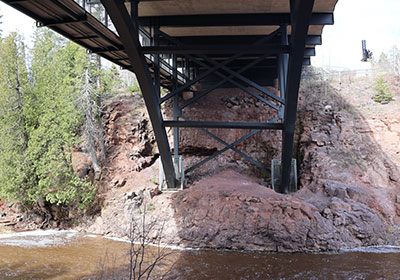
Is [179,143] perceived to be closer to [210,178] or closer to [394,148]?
[210,178]

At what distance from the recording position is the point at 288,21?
11.8 meters

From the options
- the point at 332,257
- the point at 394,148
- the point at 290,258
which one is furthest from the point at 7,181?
the point at 394,148

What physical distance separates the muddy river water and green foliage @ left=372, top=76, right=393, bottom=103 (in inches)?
376

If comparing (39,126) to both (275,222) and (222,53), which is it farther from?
(275,222)

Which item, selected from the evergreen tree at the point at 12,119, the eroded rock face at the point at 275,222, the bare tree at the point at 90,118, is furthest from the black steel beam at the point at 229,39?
the evergreen tree at the point at 12,119

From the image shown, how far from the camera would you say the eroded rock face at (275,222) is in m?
10.5

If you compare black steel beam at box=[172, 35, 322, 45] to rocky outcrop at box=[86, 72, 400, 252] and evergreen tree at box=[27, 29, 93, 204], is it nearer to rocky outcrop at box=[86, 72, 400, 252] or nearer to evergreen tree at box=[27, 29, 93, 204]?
rocky outcrop at box=[86, 72, 400, 252]

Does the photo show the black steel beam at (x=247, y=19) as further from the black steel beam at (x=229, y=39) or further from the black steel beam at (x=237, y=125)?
the black steel beam at (x=237, y=125)

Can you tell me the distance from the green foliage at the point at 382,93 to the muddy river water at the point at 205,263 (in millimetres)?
9560

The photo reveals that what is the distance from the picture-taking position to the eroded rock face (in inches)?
412

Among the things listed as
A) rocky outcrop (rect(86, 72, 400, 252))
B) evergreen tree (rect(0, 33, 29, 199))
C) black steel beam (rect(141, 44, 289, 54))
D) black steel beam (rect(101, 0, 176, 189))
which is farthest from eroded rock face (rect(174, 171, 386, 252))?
evergreen tree (rect(0, 33, 29, 199))

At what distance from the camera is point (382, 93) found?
17375 mm

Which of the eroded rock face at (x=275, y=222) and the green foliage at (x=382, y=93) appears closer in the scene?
the eroded rock face at (x=275, y=222)

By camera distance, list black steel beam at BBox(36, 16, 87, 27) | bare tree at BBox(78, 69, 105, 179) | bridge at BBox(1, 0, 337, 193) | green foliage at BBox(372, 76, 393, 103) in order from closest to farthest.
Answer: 1. black steel beam at BBox(36, 16, 87, 27)
2. bridge at BBox(1, 0, 337, 193)
3. bare tree at BBox(78, 69, 105, 179)
4. green foliage at BBox(372, 76, 393, 103)
